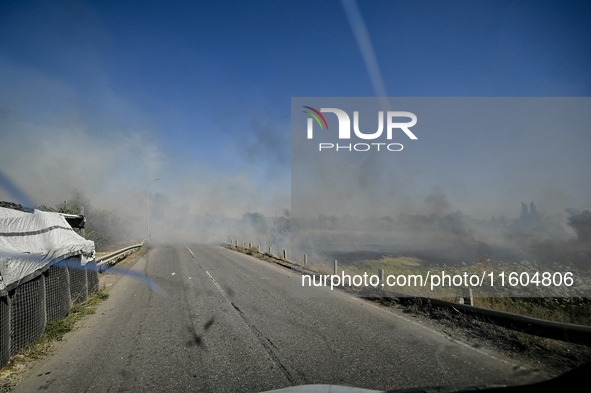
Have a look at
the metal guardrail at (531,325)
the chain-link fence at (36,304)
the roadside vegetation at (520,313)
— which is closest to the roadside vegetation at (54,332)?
the chain-link fence at (36,304)

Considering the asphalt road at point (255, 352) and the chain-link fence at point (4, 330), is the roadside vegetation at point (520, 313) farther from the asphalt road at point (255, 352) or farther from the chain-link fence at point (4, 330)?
the chain-link fence at point (4, 330)

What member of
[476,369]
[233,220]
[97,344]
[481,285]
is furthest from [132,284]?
[233,220]

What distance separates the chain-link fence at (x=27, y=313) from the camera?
3.94 metres

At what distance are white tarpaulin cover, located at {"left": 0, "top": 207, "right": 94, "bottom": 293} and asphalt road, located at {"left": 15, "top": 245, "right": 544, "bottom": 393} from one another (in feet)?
4.23

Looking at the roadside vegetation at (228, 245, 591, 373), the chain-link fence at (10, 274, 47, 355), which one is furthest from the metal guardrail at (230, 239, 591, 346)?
the chain-link fence at (10, 274, 47, 355)

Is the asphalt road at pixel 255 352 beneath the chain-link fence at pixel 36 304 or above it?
beneath

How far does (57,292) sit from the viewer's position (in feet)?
18.2

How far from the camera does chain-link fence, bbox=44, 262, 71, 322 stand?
5.18m

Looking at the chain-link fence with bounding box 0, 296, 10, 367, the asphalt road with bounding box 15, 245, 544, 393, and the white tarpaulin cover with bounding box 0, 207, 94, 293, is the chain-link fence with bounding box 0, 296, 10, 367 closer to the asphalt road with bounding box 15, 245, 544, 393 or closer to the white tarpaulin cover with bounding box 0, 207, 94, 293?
the white tarpaulin cover with bounding box 0, 207, 94, 293

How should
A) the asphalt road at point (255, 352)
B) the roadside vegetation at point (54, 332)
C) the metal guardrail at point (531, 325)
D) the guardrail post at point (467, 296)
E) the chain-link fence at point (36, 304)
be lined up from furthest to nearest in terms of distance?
the guardrail post at point (467, 296)
the roadside vegetation at point (54, 332)
the chain-link fence at point (36, 304)
the metal guardrail at point (531, 325)
the asphalt road at point (255, 352)

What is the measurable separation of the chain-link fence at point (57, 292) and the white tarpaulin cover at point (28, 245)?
0.76 ft

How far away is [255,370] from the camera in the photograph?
359 cm

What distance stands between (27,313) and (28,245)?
1.14 metres

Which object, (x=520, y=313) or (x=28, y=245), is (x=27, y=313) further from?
(x=520, y=313)
